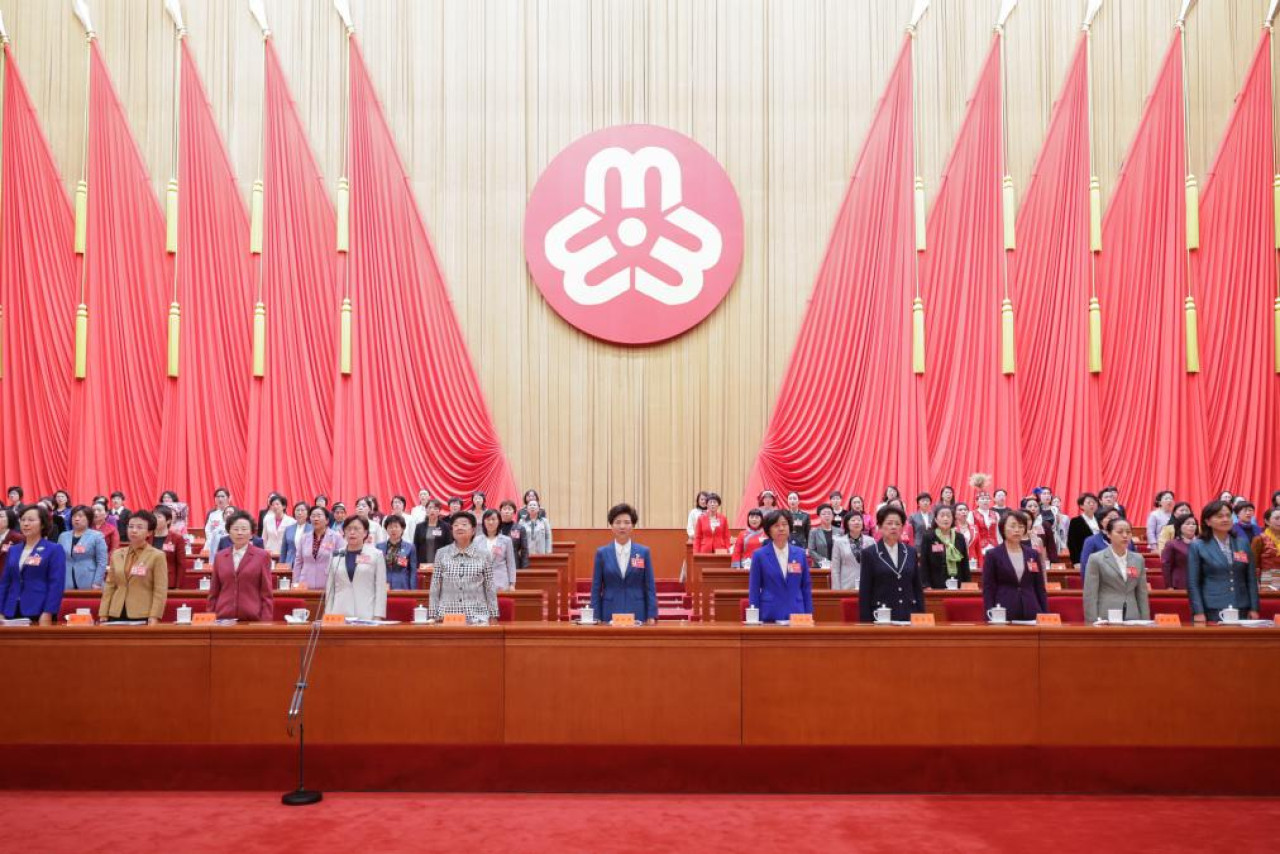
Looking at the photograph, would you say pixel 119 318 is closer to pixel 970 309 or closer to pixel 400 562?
pixel 400 562

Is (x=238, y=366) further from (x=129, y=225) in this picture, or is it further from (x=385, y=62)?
(x=385, y=62)

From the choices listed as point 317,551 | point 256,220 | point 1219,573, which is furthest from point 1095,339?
point 256,220

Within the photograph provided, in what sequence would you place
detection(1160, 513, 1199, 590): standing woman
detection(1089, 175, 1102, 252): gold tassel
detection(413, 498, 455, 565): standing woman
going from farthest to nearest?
detection(1089, 175, 1102, 252): gold tassel → detection(413, 498, 455, 565): standing woman → detection(1160, 513, 1199, 590): standing woman

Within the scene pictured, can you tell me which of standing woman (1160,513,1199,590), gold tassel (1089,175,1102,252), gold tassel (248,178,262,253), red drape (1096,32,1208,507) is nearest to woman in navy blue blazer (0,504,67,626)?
standing woman (1160,513,1199,590)

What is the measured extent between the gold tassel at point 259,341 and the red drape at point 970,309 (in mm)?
6819

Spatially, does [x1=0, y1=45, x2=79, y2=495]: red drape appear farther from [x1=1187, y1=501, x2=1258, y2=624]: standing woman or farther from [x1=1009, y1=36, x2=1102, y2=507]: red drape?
[x1=1187, y1=501, x2=1258, y2=624]: standing woman

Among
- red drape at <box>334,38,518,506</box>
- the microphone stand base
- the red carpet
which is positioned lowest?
the red carpet

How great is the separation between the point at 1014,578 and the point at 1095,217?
7.26 meters

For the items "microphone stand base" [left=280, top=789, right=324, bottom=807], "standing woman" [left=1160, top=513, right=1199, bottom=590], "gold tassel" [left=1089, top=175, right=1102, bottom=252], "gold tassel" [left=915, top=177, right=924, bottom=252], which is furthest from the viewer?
"gold tassel" [left=915, top=177, right=924, bottom=252]

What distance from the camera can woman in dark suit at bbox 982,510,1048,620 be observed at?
483 centimetres

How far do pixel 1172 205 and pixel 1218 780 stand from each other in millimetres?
8317

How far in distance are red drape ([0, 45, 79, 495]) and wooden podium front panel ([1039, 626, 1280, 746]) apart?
32.7 ft

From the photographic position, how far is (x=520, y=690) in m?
4.12

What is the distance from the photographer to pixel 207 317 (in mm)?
10828
